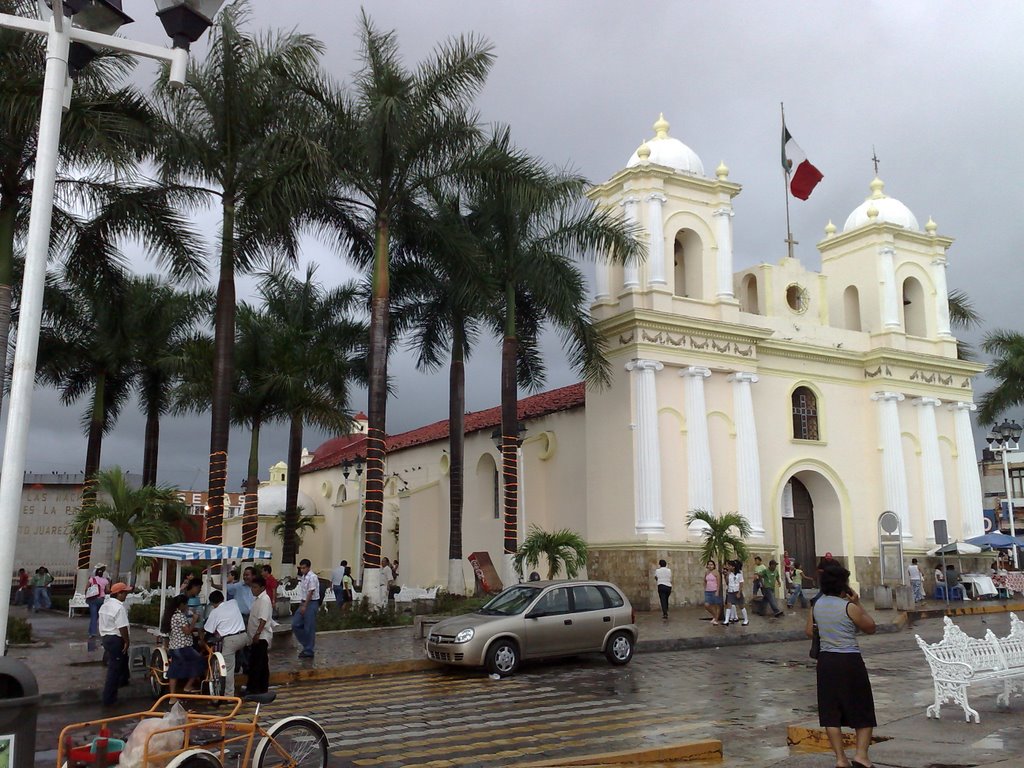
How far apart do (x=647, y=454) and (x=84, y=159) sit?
16.7 m

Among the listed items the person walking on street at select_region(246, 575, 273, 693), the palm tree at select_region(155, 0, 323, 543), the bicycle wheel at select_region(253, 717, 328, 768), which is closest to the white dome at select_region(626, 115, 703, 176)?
the palm tree at select_region(155, 0, 323, 543)

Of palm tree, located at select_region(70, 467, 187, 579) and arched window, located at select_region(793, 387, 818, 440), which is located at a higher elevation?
arched window, located at select_region(793, 387, 818, 440)

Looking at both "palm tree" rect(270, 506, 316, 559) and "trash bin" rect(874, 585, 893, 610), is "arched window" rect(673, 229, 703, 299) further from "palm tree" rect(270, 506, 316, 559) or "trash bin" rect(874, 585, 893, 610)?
"palm tree" rect(270, 506, 316, 559)

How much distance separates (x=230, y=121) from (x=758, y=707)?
15036 mm

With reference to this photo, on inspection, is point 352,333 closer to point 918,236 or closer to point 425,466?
point 425,466

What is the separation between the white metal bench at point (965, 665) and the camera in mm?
9477

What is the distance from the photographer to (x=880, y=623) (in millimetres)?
22281

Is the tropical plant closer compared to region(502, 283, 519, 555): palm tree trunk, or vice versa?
region(502, 283, 519, 555): palm tree trunk

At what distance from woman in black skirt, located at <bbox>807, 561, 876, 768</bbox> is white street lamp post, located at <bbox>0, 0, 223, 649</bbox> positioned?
20.2ft

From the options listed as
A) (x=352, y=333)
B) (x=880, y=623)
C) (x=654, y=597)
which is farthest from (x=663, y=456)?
(x=352, y=333)

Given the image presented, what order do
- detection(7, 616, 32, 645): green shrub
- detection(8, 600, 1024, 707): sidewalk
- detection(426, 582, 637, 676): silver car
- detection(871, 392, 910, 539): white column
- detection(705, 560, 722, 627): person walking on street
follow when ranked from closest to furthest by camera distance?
detection(8, 600, 1024, 707): sidewalk
detection(426, 582, 637, 676): silver car
detection(7, 616, 32, 645): green shrub
detection(705, 560, 722, 627): person walking on street
detection(871, 392, 910, 539): white column

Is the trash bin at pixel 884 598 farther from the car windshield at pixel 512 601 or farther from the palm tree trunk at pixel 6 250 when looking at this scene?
the palm tree trunk at pixel 6 250

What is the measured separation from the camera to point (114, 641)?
12.2m

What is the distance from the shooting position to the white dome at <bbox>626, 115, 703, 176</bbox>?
97.0 ft
